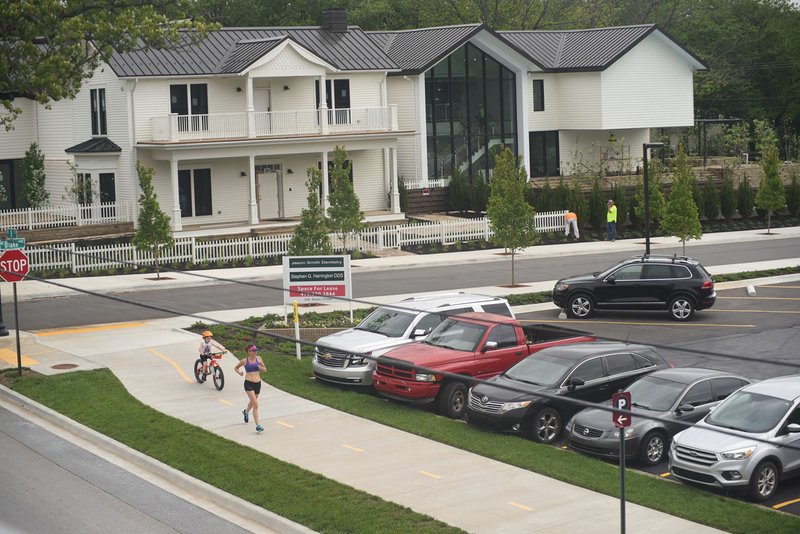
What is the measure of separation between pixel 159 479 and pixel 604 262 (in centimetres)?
2662

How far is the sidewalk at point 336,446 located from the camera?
1605 cm

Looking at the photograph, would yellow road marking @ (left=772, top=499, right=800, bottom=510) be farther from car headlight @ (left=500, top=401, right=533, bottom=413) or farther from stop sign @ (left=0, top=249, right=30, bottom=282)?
stop sign @ (left=0, top=249, right=30, bottom=282)

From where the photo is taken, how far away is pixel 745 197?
53.7 m

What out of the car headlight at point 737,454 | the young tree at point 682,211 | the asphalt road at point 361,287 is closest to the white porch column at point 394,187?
the asphalt road at point 361,287

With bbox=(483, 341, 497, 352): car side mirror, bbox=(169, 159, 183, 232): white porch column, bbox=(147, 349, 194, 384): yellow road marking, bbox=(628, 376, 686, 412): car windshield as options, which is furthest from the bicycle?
bbox=(169, 159, 183, 232): white porch column

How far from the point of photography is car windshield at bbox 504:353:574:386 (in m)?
20.7

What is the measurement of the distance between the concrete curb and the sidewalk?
55 millimetres

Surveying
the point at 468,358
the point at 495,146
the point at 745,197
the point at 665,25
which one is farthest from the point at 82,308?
the point at 665,25

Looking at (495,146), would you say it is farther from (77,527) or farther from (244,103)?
(77,527)

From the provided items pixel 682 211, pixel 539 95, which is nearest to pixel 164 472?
pixel 682 211

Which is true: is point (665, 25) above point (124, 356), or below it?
above

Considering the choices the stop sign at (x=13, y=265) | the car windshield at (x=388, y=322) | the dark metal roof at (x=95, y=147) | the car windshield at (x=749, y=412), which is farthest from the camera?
the dark metal roof at (x=95, y=147)

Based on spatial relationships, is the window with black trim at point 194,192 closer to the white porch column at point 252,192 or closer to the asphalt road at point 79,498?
the white porch column at point 252,192

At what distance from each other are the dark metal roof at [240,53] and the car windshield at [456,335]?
2308 centimetres
